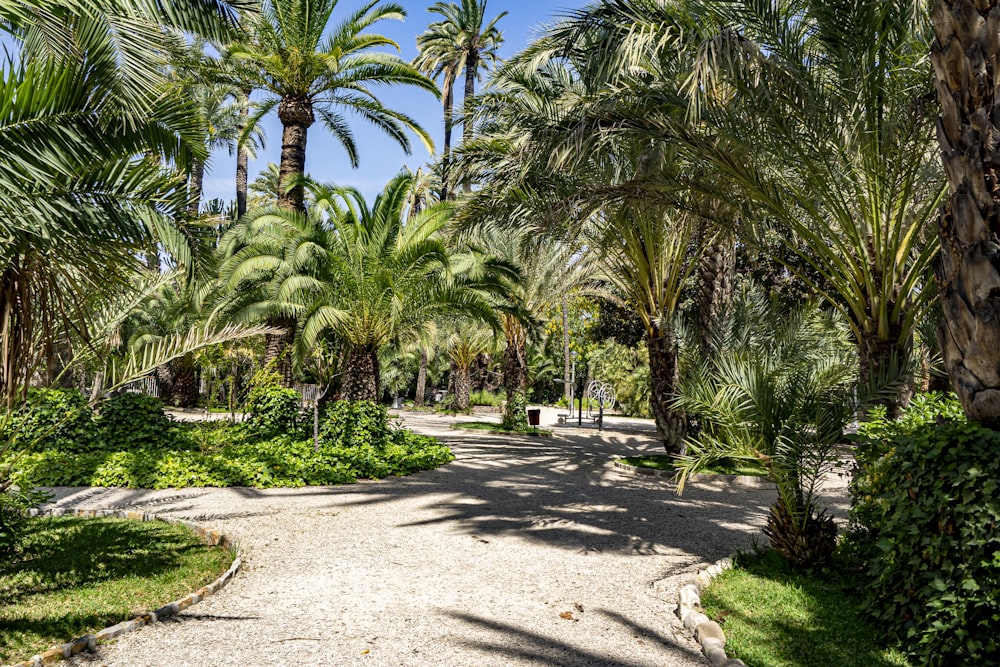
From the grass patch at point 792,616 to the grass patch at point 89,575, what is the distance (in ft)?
12.9

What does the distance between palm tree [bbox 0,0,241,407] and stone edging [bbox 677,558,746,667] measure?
15.0ft

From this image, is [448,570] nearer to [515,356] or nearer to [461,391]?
[515,356]

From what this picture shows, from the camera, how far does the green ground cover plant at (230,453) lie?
9.22 metres

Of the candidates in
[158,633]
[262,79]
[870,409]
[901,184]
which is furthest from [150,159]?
[262,79]

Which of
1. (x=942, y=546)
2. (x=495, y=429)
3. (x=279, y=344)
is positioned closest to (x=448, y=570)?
(x=942, y=546)

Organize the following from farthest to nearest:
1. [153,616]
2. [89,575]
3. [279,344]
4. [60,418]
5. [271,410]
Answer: [279,344] → [271,410] → [60,418] → [89,575] → [153,616]

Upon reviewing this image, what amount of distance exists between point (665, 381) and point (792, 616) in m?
7.80

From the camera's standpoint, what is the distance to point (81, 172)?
4.50 metres

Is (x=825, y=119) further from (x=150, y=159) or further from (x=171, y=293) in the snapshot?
(x=171, y=293)

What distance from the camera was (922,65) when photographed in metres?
7.10

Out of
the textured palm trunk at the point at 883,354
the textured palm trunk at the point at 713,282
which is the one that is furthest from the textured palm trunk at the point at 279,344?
the textured palm trunk at the point at 883,354

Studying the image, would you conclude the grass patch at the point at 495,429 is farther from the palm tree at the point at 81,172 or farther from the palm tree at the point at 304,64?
the palm tree at the point at 81,172

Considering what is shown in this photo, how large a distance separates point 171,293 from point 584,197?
1741cm

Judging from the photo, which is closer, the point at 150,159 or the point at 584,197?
the point at 150,159
